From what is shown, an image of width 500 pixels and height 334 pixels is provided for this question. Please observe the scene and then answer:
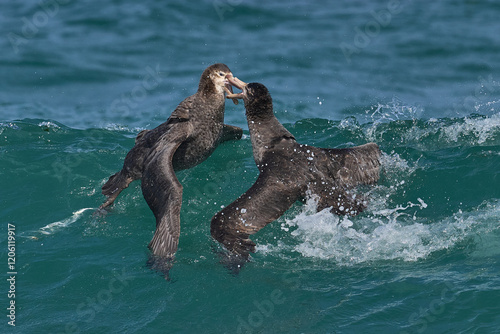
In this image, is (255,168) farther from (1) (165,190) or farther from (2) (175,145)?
(1) (165,190)

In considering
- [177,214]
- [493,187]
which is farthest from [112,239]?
[493,187]

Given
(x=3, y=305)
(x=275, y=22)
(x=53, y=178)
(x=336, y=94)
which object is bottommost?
(x=3, y=305)

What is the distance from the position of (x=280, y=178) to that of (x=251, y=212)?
0.81 metres

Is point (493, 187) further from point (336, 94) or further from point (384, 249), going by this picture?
point (336, 94)

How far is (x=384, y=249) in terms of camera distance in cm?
873

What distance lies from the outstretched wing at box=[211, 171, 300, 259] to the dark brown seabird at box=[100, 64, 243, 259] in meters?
0.83

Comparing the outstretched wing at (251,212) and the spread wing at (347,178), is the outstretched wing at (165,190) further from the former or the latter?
the spread wing at (347,178)

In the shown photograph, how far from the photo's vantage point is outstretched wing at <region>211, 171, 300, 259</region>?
8695 millimetres

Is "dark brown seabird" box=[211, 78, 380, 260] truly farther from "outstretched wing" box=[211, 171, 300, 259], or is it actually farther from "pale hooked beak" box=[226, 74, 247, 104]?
"pale hooked beak" box=[226, 74, 247, 104]

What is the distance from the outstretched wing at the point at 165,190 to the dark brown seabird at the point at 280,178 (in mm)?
572

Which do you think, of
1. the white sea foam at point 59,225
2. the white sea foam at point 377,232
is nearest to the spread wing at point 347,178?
the white sea foam at point 377,232

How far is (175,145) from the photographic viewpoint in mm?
10289

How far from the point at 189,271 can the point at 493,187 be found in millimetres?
4924

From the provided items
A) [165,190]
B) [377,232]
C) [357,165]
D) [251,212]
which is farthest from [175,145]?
[377,232]
